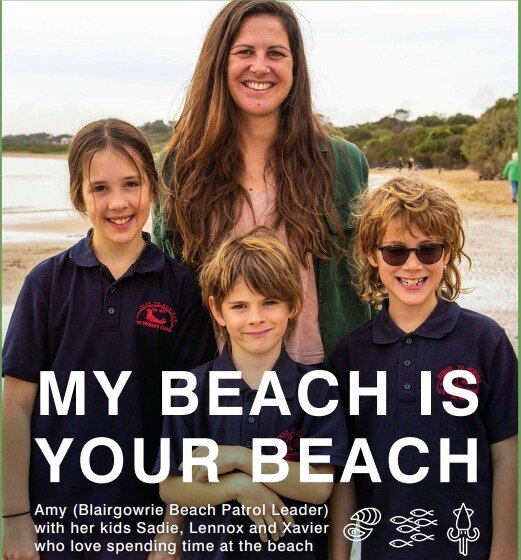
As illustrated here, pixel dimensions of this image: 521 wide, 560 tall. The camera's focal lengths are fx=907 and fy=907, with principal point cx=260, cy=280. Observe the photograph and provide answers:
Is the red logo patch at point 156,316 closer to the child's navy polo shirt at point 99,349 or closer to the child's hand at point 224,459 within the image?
the child's navy polo shirt at point 99,349

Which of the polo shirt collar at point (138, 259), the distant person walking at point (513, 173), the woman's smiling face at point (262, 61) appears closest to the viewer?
the polo shirt collar at point (138, 259)

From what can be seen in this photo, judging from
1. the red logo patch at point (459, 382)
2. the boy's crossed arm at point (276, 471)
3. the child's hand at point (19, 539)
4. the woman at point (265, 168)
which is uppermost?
the woman at point (265, 168)

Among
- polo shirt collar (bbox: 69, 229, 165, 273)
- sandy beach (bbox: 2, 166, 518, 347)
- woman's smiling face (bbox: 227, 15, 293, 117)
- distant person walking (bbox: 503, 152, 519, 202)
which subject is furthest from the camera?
distant person walking (bbox: 503, 152, 519, 202)

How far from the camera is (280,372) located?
265 cm

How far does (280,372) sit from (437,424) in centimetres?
48

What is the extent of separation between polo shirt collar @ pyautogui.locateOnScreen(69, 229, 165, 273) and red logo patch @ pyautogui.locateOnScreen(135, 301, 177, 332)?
11cm

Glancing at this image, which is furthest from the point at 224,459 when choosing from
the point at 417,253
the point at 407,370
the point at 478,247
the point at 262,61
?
the point at 478,247

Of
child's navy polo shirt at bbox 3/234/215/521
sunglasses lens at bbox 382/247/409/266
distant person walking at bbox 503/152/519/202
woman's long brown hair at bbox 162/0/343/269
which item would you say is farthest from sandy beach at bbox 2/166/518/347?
sunglasses lens at bbox 382/247/409/266

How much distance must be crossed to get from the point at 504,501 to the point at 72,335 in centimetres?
135

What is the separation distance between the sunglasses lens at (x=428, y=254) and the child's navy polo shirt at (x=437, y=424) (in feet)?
0.52

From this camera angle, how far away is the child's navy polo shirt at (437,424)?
2.58 meters

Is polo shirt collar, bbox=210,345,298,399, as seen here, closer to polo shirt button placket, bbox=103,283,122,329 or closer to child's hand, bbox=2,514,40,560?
polo shirt button placket, bbox=103,283,122,329

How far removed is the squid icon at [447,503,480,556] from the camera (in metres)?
2.58

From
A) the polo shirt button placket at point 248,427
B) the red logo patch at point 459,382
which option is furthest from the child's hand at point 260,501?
the red logo patch at point 459,382
